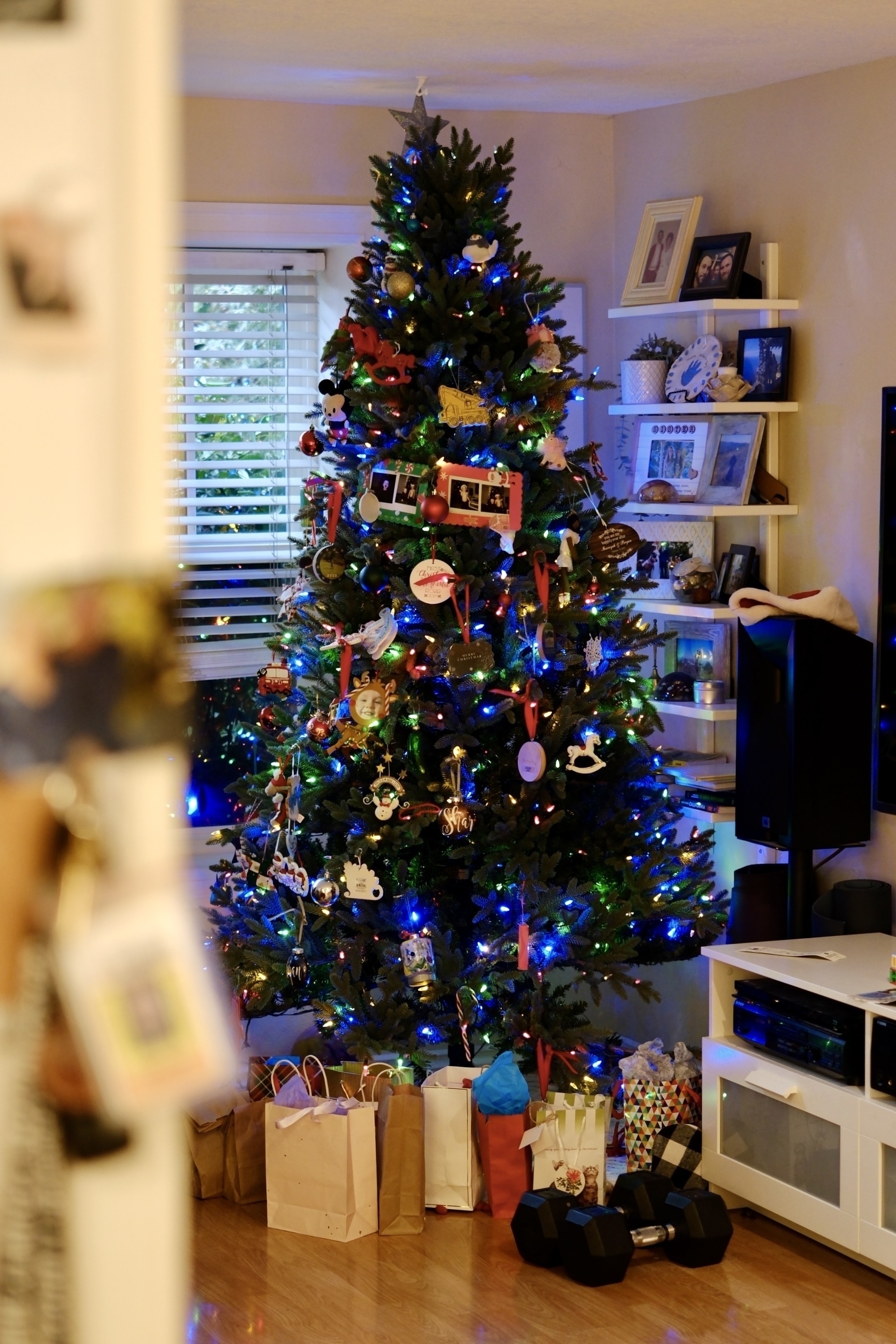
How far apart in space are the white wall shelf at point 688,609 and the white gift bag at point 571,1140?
122 cm

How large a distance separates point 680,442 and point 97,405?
155 inches

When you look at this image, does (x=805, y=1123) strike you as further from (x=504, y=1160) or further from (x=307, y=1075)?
(x=307, y=1075)

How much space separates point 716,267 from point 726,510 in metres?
0.68

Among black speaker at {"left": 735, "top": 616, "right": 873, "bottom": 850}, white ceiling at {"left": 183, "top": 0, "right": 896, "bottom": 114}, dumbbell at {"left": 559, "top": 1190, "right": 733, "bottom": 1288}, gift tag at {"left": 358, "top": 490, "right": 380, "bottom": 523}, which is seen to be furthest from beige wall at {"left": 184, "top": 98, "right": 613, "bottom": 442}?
dumbbell at {"left": 559, "top": 1190, "right": 733, "bottom": 1288}

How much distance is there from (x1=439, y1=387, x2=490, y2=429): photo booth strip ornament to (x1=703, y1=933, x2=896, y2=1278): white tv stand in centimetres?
136

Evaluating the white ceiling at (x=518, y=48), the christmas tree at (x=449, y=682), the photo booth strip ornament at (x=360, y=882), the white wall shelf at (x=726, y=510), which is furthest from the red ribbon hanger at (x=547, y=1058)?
the white ceiling at (x=518, y=48)

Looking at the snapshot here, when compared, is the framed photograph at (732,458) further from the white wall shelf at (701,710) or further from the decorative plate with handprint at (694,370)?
the white wall shelf at (701,710)

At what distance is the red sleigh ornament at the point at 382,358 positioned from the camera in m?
3.68

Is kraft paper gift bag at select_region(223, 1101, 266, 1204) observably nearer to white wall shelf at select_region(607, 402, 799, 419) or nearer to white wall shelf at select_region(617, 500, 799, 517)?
white wall shelf at select_region(617, 500, 799, 517)

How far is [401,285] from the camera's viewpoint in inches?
145

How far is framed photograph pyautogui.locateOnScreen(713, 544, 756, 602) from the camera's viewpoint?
4152 mm

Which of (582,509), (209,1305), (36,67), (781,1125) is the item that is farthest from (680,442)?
(36,67)

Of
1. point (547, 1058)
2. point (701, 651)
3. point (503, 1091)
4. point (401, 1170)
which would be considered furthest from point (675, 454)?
point (401, 1170)

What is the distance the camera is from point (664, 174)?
15.1ft
